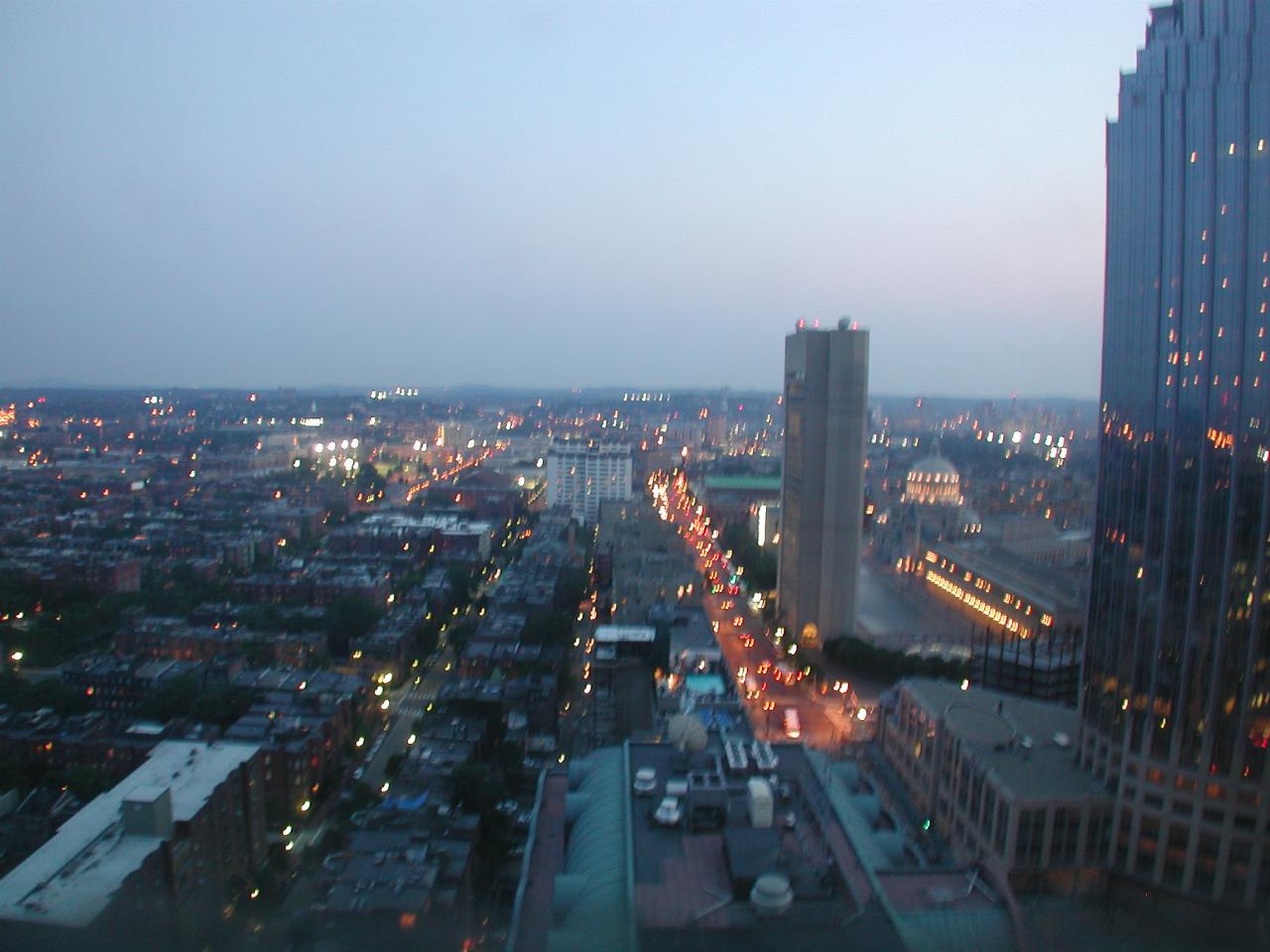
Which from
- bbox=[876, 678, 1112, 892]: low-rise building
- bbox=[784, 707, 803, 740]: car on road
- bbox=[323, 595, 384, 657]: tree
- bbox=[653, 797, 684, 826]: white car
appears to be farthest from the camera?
bbox=[323, 595, 384, 657]: tree

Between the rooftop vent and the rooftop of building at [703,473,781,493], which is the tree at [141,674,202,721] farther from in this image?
the rooftop of building at [703,473,781,493]

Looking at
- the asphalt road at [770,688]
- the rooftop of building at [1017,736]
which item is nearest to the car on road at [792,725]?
the asphalt road at [770,688]

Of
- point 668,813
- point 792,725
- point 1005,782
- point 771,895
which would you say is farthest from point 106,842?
point 792,725

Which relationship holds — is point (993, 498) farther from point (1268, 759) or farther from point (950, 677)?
point (1268, 759)

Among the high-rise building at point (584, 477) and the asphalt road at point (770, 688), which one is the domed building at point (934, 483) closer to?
the high-rise building at point (584, 477)

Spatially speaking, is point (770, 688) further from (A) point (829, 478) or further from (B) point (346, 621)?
(B) point (346, 621)

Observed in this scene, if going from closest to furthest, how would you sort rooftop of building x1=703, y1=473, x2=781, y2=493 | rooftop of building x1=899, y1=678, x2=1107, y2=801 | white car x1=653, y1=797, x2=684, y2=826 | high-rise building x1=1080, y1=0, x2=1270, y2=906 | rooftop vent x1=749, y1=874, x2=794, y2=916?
rooftop vent x1=749, y1=874, x2=794, y2=916
white car x1=653, y1=797, x2=684, y2=826
high-rise building x1=1080, y1=0, x2=1270, y2=906
rooftop of building x1=899, y1=678, x2=1107, y2=801
rooftop of building x1=703, y1=473, x2=781, y2=493

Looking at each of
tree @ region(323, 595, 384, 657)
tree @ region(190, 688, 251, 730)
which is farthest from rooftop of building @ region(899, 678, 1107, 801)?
tree @ region(323, 595, 384, 657)
